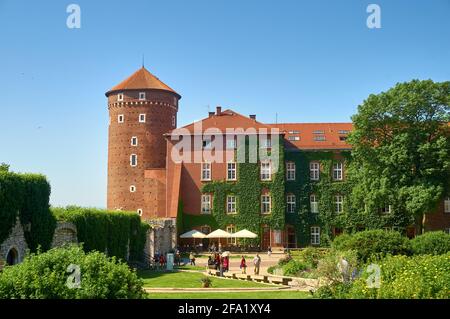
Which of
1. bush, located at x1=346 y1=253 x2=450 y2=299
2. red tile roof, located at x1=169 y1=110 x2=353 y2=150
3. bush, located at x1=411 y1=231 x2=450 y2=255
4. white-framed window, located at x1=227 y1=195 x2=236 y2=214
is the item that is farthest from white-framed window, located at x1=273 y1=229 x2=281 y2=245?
bush, located at x1=346 y1=253 x2=450 y2=299

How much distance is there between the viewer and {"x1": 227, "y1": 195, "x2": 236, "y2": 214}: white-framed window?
48209 millimetres

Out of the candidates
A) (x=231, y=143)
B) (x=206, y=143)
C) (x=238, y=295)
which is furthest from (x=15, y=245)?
(x=231, y=143)

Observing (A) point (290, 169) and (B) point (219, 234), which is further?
(A) point (290, 169)

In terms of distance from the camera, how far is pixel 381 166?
4019 centimetres

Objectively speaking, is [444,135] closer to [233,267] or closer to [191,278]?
[233,267]

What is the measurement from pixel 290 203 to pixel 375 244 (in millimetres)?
23666

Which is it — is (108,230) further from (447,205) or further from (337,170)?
(447,205)

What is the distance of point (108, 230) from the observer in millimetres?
30219

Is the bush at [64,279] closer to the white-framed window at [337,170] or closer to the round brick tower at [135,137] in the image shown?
the white-framed window at [337,170]

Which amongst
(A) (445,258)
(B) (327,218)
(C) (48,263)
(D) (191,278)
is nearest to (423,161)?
(B) (327,218)

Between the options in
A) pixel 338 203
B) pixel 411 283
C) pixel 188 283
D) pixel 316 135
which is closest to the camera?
pixel 411 283

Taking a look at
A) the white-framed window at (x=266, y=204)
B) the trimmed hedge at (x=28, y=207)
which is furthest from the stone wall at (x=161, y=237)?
the trimmed hedge at (x=28, y=207)

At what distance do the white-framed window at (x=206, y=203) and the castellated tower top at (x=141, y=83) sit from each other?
12663 millimetres

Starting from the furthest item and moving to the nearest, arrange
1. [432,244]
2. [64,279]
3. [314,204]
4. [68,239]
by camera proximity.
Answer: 1. [314,204]
2. [432,244]
3. [68,239]
4. [64,279]
